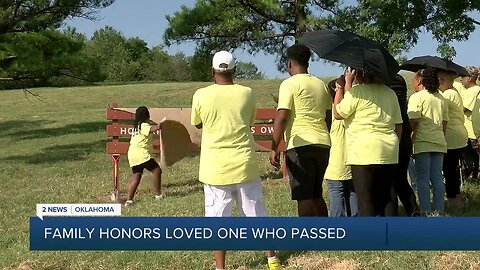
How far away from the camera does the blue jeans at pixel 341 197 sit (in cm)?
604

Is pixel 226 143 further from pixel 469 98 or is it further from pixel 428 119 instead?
pixel 469 98

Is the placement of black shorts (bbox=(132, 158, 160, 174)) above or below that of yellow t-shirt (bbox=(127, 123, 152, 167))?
below

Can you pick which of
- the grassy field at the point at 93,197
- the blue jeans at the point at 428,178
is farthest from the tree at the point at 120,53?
the blue jeans at the point at 428,178

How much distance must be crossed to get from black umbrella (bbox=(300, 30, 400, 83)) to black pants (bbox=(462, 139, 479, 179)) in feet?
9.83

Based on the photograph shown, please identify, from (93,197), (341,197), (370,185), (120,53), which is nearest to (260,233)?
(370,185)

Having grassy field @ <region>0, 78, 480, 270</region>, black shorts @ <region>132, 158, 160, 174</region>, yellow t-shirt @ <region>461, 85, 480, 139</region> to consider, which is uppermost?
yellow t-shirt @ <region>461, 85, 480, 139</region>

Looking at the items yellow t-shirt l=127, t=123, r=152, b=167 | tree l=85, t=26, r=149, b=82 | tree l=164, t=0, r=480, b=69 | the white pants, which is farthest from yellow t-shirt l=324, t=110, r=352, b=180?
tree l=85, t=26, r=149, b=82

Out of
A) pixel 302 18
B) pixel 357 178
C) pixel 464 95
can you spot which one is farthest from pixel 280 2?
pixel 357 178

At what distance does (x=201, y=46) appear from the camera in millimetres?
20531

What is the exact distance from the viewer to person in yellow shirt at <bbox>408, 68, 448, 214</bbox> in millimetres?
6395

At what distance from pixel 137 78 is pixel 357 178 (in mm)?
70153

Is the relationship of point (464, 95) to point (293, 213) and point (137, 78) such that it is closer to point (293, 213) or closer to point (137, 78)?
point (293, 213)

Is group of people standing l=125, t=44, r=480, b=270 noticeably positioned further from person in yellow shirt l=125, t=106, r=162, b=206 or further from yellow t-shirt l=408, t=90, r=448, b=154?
person in yellow shirt l=125, t=106, r=162, b=206

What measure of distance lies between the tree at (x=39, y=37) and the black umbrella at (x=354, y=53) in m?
13.9
